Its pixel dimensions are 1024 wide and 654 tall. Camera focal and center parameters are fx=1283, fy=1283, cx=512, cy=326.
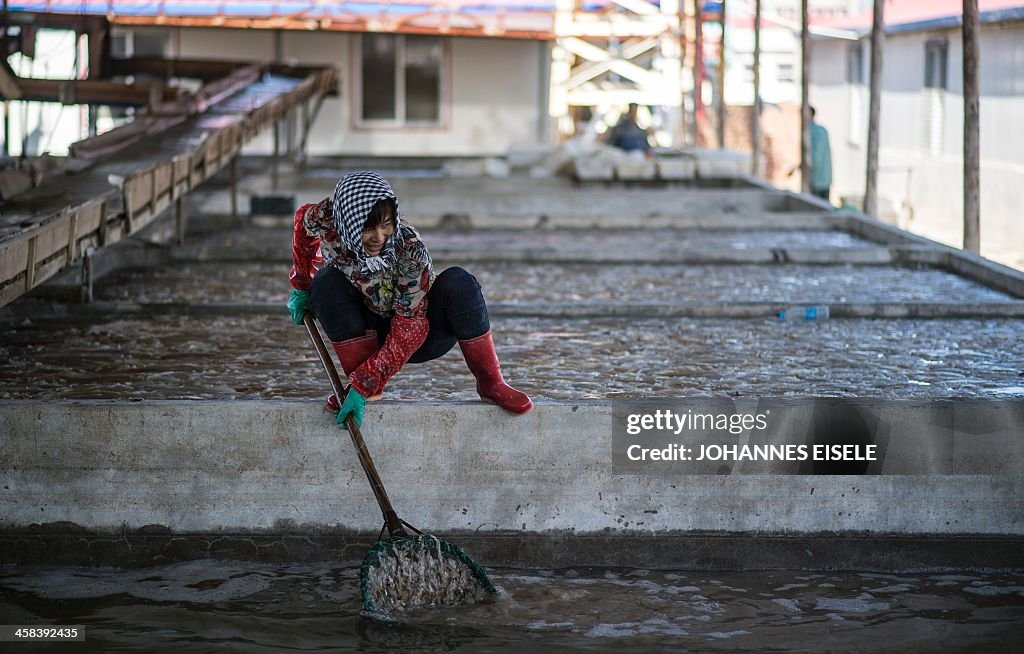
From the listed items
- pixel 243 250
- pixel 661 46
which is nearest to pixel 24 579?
pixel 243 250

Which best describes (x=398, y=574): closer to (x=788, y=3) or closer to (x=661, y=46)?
(x=661, y=46)

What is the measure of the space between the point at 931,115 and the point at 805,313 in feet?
52.2

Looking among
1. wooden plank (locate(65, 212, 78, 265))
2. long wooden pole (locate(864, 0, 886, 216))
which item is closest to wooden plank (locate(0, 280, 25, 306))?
wooden plank (locate(65, 212, 78, 265))

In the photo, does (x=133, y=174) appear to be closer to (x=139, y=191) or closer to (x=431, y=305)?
(x=139, y=191)

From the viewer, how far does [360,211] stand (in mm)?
4391

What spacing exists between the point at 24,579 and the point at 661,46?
26.6 metres

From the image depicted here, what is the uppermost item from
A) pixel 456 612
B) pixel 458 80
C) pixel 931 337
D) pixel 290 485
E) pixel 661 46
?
pixel 661 46

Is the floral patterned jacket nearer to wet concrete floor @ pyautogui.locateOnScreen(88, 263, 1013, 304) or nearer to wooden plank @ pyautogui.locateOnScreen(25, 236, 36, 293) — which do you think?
wooden plank @ pyautogui.locateOnScreen(25, 236, 36, 293)

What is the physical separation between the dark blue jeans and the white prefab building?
1385 centimetres

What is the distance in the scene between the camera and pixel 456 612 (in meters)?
4.49

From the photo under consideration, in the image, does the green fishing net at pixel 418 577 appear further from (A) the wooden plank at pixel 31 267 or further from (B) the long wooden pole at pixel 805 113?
Result: (B) the long wooden pole at pixel 805 113

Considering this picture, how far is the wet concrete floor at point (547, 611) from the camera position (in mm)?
4285

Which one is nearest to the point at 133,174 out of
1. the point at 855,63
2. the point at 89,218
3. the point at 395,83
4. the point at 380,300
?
the point at 89,218

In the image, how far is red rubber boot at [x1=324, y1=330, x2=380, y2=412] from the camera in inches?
191
